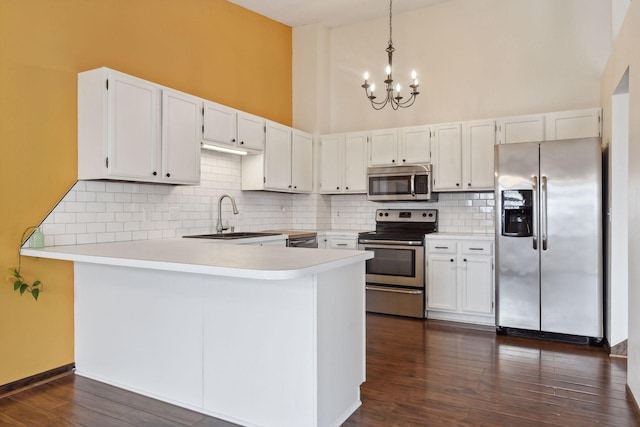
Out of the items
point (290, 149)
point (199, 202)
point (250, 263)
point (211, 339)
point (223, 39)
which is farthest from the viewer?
point (290, 149)

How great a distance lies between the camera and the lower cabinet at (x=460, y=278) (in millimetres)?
4449

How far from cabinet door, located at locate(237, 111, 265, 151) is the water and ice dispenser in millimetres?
2585

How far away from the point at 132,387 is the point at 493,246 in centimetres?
353

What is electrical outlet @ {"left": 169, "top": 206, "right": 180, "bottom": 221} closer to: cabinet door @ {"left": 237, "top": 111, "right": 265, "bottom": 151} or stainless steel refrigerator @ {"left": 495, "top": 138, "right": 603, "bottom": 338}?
cabinet door @ {"left": 237, "top": 111, "right": 265, "bottom": 151}

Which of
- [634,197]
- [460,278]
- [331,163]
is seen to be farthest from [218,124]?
[634,197]

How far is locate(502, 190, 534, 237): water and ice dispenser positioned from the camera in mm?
4066

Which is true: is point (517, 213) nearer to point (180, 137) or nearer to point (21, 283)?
point (180, 137)

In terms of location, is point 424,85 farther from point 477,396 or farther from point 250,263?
point 250,263

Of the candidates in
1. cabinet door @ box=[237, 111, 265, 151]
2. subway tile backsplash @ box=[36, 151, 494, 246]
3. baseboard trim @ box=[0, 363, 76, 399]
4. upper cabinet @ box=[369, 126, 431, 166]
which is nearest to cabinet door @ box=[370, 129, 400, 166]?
upper cabinet @ box=[369, 126, 431, 166]

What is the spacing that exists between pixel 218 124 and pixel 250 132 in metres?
0.49

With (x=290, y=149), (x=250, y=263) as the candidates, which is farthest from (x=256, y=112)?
(x=250, y=263)

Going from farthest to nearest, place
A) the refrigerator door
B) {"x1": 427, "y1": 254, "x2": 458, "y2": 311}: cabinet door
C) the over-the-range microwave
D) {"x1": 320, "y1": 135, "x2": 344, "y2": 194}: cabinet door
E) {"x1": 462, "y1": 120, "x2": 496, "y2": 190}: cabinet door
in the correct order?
{"x1": 320, "y1": 135, "x2": 344, "y2": 194}: cabinet door
the over-the-range microwave
{"x1": 462, "y1": 120, "x2": 496, "y2": 190}: cabinet door
{"x1": 427, "y1": 254, "x2": 458, "y2": 311}: cabinet door
the refrigerator door

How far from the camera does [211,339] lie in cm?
250

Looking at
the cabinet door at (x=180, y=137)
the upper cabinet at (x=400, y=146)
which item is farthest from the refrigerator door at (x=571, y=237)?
the cabinet door at (x=180, y=137)
